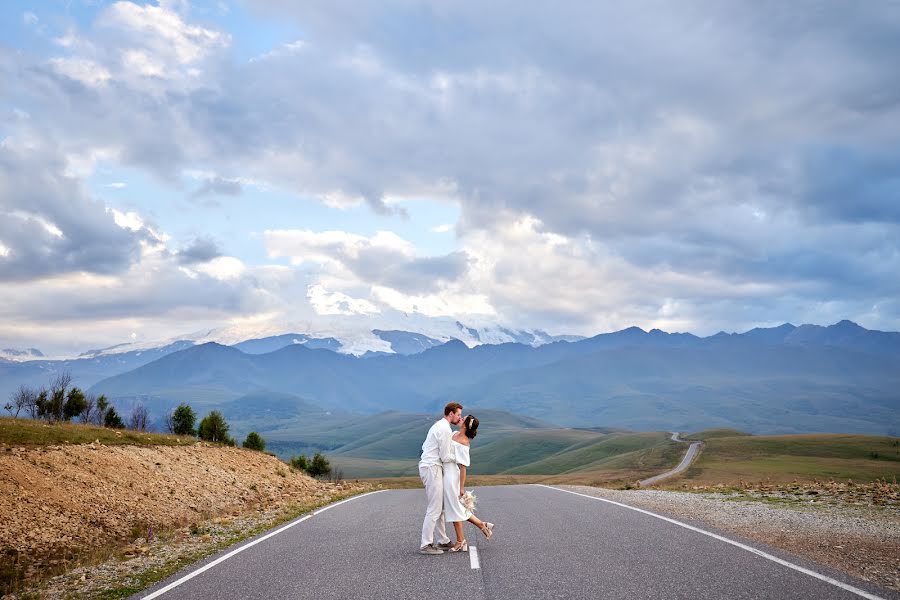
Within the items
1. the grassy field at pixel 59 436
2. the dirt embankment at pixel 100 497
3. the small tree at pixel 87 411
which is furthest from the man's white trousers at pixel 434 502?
the small tree at pixel 87 411

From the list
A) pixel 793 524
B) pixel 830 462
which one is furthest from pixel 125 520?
pixel 830 462

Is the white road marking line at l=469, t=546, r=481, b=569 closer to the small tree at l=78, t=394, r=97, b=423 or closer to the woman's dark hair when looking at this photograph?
the woman's dark hair

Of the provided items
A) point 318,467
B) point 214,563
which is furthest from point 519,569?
point 318,467

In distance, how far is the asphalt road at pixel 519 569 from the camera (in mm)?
9383

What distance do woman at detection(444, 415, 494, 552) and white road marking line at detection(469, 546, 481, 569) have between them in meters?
0.12

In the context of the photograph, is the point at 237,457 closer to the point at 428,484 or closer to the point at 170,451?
the point at 170,451

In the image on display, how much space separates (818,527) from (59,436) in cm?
2581

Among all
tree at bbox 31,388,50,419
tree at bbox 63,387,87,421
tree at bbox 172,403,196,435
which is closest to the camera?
tree at bbox 31,388,50,419

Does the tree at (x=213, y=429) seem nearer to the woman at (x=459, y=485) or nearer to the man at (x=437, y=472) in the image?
the man at (x=437, y=472)

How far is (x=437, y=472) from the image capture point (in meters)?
13.2

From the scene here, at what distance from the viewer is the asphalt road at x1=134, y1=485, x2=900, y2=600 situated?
30.8 feet

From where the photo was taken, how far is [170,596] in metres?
9.65

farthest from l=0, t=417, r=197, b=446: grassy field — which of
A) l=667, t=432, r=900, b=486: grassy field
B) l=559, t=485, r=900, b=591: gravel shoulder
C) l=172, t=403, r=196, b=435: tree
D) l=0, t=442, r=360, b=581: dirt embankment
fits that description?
l=667, t=432, r=900, b=486: grassy field

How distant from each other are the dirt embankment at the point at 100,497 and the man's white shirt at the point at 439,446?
9165 millimetres
